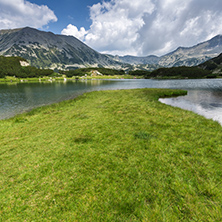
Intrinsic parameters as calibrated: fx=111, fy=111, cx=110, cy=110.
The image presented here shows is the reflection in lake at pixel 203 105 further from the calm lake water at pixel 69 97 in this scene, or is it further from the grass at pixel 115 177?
the grass at pixel 115 177

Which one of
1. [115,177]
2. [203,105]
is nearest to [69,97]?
[115,177]

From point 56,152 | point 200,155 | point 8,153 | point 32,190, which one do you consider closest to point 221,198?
point 200,155

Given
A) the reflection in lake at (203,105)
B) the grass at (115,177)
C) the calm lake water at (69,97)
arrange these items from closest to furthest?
the grass at (115,177), the reflection in lake at (203,105), the calm lake water at (69,97)

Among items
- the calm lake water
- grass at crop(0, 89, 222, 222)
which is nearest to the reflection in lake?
the calm lake water

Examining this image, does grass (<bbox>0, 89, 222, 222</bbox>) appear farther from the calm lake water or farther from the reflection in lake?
→ the calm lake water

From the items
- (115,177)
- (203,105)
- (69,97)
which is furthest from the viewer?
(69,97)

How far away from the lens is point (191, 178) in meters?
6.64

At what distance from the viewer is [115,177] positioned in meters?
7.08

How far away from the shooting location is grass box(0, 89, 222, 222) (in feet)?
17.1

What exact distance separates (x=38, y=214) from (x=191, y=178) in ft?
27.7

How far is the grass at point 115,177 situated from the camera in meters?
5.23

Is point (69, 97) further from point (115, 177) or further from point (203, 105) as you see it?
point (203, 105)

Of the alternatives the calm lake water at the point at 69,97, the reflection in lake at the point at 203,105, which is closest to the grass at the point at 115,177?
the reflection in lake at the point at 203,105

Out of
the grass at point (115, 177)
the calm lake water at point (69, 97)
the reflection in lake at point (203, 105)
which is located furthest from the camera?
the calm lake water at point (69, 97)
